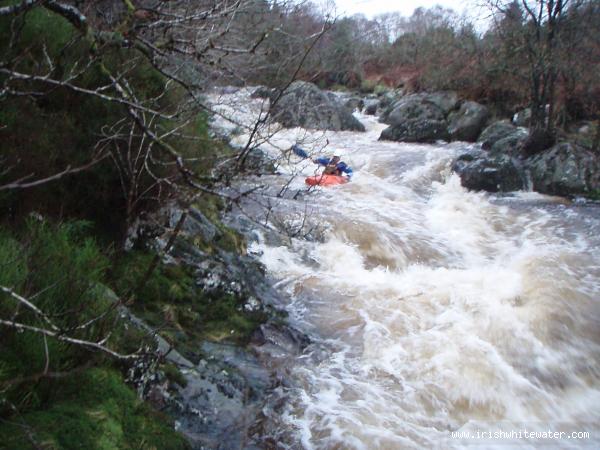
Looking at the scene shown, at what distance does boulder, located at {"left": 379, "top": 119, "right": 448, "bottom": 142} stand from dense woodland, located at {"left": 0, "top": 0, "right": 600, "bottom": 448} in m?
9.13

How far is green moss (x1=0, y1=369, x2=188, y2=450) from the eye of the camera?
79.5 inches

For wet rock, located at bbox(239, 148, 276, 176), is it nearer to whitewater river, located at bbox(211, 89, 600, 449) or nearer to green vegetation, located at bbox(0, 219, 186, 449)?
whitewater river, located at bbox(211, 89, 600, 449)

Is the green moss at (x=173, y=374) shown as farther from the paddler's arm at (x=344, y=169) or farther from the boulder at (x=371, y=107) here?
the boulder at (x=371, y=107)

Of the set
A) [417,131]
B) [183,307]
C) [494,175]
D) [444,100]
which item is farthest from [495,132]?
[183,307]

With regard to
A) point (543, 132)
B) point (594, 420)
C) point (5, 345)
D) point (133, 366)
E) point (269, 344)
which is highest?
point (543, 132)

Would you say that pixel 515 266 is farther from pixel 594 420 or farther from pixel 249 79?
pixel 249 79

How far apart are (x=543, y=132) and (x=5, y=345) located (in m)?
12.0

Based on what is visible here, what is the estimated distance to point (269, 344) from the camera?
14.6ft

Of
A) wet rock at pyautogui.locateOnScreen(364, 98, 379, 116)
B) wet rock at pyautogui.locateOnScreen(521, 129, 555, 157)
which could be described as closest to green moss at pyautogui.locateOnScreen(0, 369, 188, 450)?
wet rock at pyautogui.locateOnScreen(521, 129, 555, 157)

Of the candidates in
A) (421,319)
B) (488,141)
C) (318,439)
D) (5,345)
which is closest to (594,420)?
(421,319)

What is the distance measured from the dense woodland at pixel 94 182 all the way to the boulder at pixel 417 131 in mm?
9129

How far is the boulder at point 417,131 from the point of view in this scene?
15.6 m

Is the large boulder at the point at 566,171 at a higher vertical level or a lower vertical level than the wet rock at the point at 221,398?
higher

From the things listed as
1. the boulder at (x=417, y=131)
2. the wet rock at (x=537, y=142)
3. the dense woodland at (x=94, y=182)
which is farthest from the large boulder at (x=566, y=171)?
the dense woodland at (x=94, y=182)
